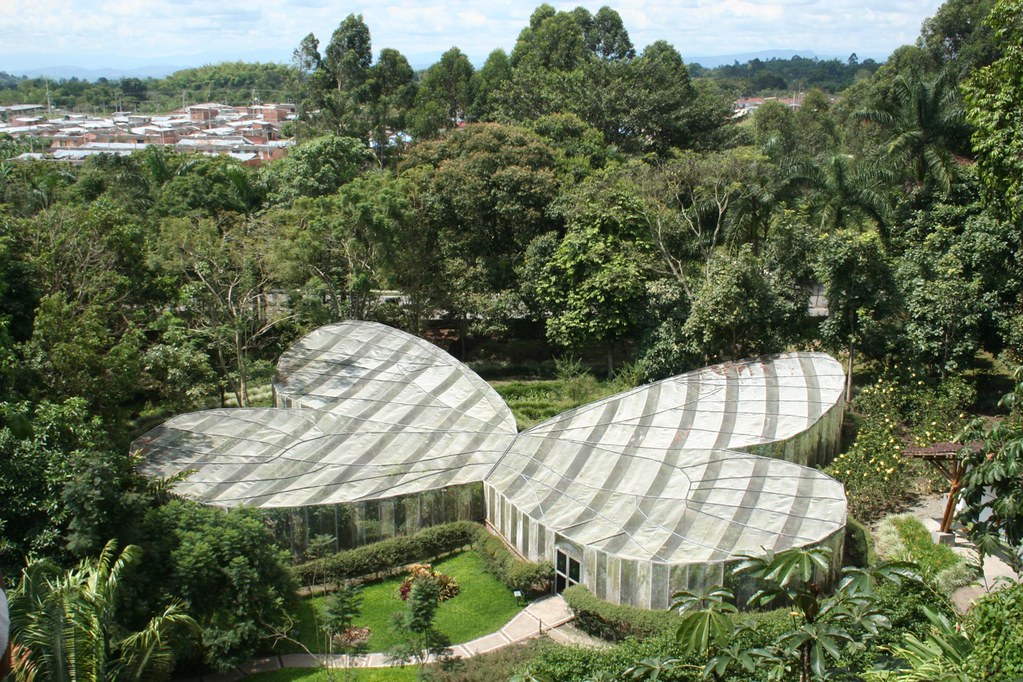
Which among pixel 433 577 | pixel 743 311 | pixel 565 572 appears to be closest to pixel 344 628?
pixel 433 577

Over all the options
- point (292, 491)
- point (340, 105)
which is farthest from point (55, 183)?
point (292, 491)

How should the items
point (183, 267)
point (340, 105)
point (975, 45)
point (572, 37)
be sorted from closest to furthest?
point (183, 267) → point (975, 45) → point (340, 105) → point (572, 37)

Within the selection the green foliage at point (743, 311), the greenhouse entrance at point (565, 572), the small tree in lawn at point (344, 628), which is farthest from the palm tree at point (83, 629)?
the green foliage at point (743, 311)

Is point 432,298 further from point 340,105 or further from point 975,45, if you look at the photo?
point 975,45

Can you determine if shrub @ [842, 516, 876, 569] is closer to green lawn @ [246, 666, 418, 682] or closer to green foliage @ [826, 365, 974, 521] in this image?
green foliage @ [826, 365, 974, 521]

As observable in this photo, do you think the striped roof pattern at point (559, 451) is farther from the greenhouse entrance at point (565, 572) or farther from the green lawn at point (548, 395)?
the green lawn at point (548, 395)

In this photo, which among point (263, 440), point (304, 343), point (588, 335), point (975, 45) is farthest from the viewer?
point (975, 45)
